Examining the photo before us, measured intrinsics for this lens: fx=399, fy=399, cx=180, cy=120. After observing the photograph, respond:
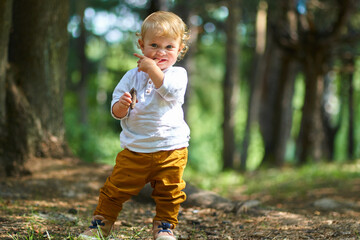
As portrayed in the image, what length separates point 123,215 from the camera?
13.6 feet

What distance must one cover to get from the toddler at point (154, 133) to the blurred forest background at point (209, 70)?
0.64m

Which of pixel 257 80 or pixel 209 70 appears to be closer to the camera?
pixel 257 80

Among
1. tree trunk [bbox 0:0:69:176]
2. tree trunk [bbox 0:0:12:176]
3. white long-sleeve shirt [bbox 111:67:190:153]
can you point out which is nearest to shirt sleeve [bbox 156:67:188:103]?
white long-sleeve shirt [bbox 111:67:190:153]

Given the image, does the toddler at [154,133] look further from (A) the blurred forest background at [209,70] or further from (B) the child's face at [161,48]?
(A) the blurred forest background at [209,70]

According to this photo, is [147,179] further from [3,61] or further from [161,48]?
[3,61]

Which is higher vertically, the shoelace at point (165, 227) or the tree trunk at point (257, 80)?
the tree trunk at point (257, 80)

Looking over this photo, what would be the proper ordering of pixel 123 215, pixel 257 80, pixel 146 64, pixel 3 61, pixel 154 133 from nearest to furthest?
pixel 146 64, pixel 154 133, pixel 123 215, pixel 3 61, pixel 257 80

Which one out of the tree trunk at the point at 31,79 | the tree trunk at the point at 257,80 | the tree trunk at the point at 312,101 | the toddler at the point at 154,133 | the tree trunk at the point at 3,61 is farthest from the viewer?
the tree trunk at the point at 257,80

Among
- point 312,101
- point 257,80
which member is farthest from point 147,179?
point 257,80

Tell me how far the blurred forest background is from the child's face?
0.59 meters

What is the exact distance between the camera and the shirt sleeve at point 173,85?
2682 mm

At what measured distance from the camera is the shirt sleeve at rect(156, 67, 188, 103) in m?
2.68

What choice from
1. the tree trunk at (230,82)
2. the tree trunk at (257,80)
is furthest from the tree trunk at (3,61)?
the tree trunk at (257,80)

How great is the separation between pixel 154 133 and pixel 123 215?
168 cm
